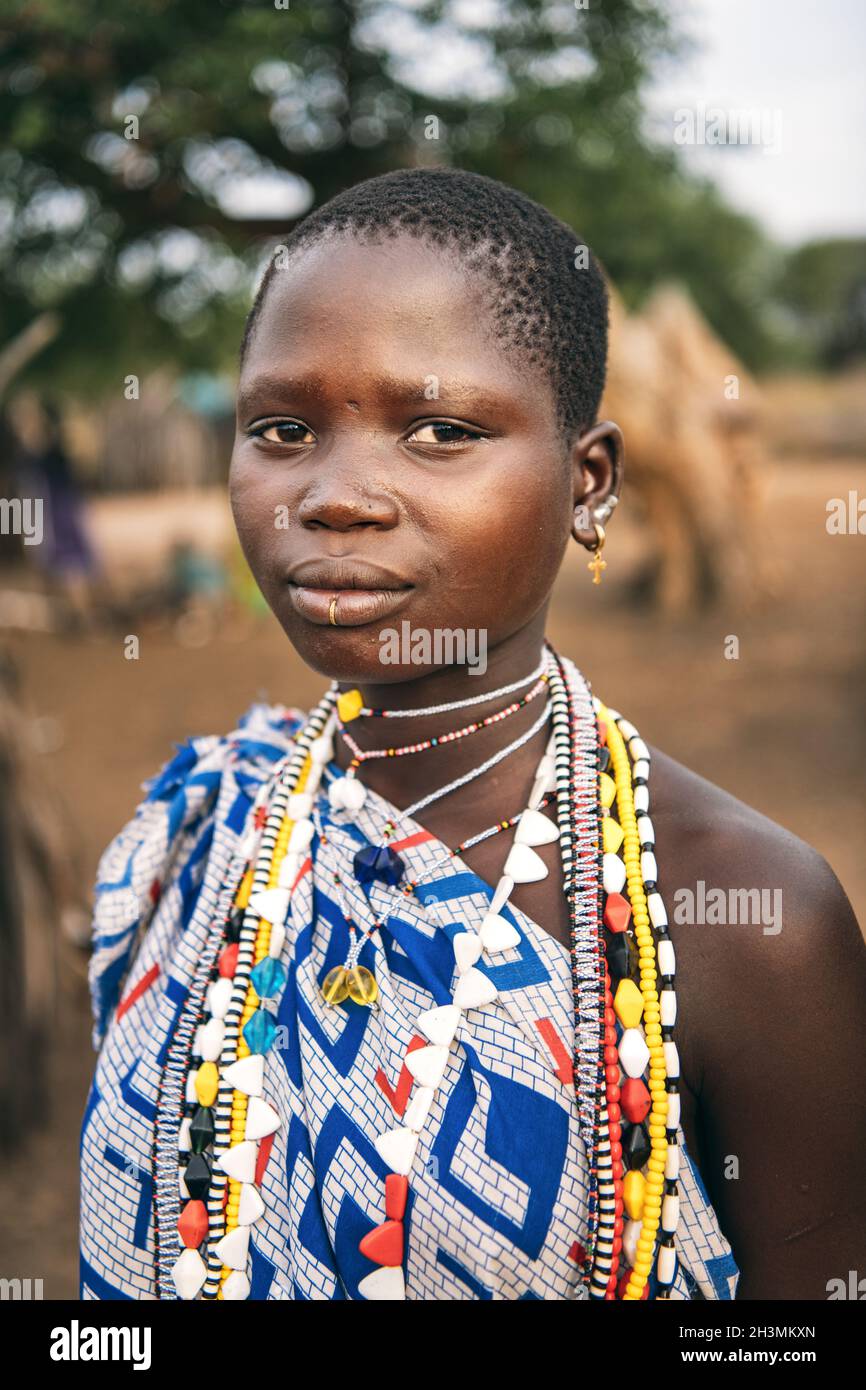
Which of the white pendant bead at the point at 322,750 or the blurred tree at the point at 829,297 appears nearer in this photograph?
the white pendant bead at the point at 322,750

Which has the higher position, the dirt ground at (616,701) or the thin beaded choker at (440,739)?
the dirt ground at (616,701)

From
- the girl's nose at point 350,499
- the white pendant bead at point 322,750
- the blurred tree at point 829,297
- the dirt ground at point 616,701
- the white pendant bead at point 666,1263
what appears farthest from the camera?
the blurred tree at point 829,297

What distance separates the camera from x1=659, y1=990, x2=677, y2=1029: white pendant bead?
142cm

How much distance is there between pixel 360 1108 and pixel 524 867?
1.25 feet

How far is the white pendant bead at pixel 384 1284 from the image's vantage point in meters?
1.39

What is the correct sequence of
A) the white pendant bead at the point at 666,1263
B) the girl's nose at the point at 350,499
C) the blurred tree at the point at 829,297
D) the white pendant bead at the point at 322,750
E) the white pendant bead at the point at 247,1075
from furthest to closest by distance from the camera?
the blurred tree at the point at 829,297 < the white pendant bead at the point at 322,750 < the white pendant bead at the point at 247,1075 < the white pendant bead at the point at 666,1263 < the girl's nose at the point at 350,499

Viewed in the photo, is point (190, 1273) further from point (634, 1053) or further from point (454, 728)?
point (454, 728)

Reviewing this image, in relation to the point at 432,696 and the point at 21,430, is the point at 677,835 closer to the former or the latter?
the point at 432,696

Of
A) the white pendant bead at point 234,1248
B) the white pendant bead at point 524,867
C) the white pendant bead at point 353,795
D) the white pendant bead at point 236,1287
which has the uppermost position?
the white pendant bead at point 353,795

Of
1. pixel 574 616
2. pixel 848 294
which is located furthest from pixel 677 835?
pixel 848 294

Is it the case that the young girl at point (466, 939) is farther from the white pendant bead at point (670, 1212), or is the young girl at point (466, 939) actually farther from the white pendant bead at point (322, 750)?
the white pendant bead at point (322, 750)

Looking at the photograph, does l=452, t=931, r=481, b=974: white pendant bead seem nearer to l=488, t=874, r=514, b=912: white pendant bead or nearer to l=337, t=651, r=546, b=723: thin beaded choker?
l=488, t=874, r=514, b=912: white pendant bead

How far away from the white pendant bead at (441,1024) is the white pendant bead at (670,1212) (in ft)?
1.15

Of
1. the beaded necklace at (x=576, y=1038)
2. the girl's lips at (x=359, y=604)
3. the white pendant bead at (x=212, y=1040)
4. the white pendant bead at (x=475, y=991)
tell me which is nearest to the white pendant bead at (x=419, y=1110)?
the beaded necklace at (x=576, y=1038)
